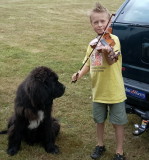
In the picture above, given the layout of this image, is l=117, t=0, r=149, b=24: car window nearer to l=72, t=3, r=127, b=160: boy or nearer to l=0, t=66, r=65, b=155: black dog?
l=72, t=3, r=127, b=160: boy

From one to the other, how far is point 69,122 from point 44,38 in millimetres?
7311

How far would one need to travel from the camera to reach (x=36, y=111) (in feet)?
13.5

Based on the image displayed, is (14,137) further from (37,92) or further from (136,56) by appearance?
(136,56)

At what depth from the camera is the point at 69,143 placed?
4.77m

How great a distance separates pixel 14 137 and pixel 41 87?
97 centimetres

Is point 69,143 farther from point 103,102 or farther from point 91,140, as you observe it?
point 103,102

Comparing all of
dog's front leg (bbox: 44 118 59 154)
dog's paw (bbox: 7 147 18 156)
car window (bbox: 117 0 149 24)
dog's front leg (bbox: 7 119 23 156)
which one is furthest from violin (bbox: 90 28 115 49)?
dog's paw (bbox: 7 147 18 156)

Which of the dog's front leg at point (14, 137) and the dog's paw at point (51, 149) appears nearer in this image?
the dog's front leg at point (14, 137)

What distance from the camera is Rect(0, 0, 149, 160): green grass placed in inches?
183

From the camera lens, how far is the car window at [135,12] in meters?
4.46

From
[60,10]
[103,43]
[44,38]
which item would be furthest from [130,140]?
[60,10]

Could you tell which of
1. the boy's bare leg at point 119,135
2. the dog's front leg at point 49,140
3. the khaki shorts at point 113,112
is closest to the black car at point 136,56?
the boy's bare leg at point 119,135

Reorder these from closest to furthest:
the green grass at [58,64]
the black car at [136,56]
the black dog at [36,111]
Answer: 1. the black dog at [36,111]
2. the black car at [136,56]
3. the green grass at [58,64]

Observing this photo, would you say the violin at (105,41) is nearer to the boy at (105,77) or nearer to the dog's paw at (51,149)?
the boy at (105,77)
